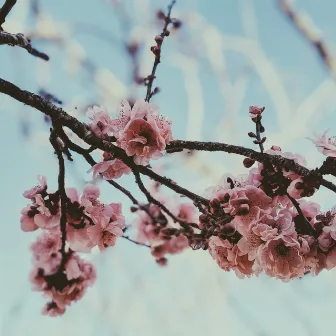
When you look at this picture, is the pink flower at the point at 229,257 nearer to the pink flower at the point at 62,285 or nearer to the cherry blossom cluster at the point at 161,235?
the pink flower at the point at 62,285

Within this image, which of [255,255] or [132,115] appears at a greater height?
[132,115]

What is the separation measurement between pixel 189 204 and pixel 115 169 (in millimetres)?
2365

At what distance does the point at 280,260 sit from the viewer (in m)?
1.89

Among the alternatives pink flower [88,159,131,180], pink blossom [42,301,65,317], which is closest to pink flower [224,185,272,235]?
pink flower [88,159,131,180]

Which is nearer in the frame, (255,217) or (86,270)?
(255,217)

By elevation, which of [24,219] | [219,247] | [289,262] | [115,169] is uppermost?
[24,219]

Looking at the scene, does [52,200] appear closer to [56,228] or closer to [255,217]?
[56,228]

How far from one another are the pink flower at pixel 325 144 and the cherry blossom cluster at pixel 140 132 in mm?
554

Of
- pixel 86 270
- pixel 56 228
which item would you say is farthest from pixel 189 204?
pixel 56 228

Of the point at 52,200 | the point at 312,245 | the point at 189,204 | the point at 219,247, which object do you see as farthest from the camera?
the point at 189,204

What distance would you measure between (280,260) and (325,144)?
471 millimetres

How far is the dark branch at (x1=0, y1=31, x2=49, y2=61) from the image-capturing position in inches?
79.6

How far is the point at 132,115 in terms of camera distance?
1910 millimetres

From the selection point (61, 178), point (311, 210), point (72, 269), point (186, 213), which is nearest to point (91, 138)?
point (61, 178)
